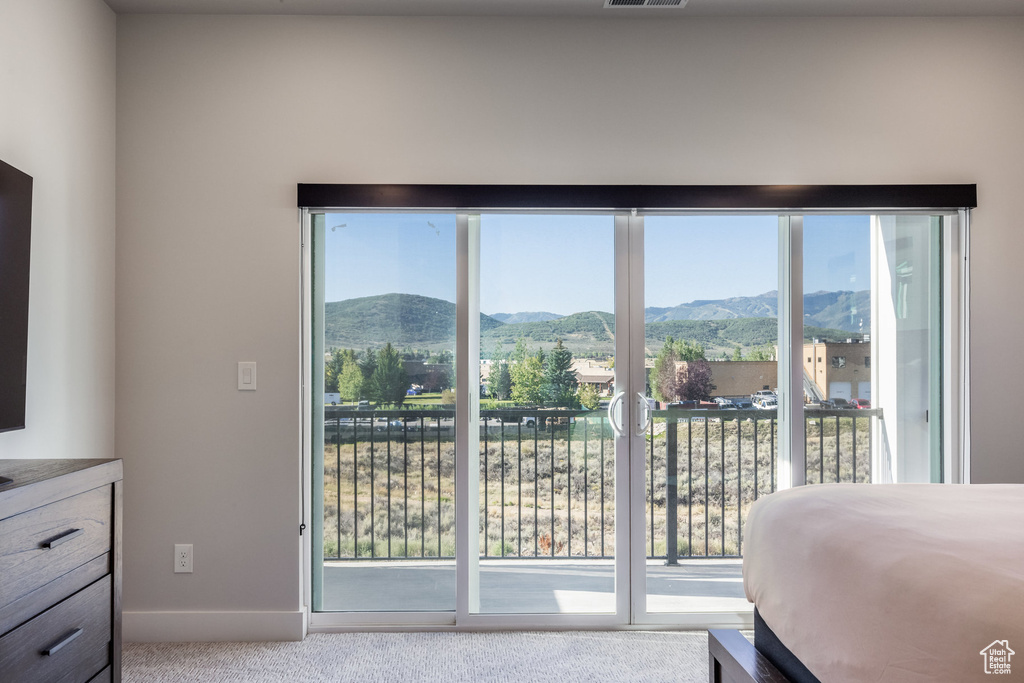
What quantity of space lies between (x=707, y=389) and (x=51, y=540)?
2336 mm

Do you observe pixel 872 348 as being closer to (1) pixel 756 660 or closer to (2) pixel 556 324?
(2) pixel 556 324

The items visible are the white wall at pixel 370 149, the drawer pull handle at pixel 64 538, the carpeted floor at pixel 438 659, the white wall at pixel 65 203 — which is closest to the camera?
the drawer pull handle at pixel 64 538

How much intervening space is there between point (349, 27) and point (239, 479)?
198 cm

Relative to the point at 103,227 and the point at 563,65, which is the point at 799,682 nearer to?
the point at 563,65

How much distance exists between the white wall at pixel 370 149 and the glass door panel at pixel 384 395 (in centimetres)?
15

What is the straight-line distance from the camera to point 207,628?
8.22 ft

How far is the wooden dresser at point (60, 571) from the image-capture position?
132 cm

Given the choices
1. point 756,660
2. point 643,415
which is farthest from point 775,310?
point 756,660

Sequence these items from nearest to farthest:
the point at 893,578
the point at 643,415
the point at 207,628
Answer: the point at 893,578, the point at 207,628, the point at 643,415

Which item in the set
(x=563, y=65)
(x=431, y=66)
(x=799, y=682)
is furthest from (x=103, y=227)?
(x=799, y=682)

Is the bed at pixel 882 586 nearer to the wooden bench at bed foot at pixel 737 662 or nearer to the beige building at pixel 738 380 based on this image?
the wooden bench at bed foot at pixel 737 662

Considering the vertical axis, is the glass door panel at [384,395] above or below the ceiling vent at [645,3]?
below

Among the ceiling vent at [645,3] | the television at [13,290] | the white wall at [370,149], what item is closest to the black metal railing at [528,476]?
the white wall at [370,149]

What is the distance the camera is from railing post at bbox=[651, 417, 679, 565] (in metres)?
2.65
